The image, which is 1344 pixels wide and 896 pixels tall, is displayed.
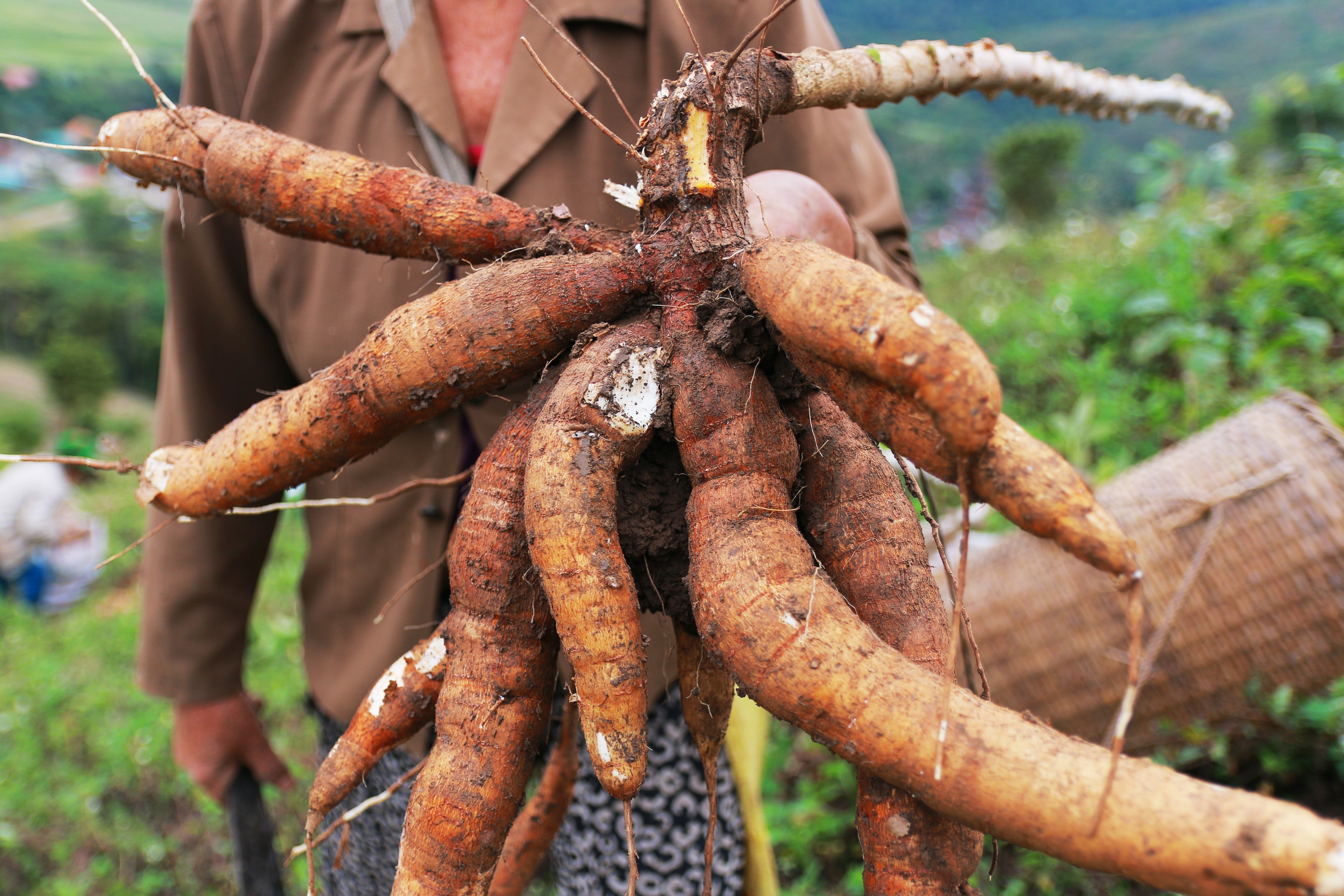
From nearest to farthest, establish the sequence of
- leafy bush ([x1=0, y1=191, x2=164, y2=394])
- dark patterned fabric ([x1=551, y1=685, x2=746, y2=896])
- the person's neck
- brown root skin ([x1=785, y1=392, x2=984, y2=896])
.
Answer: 1. brown root skin ([x1=785, y1=392, x2=984, y2=896])
2. the person's neck
3. dark patterned fabric ([x1=551, y1=685, x2=746, y2=896])
4. leafy bush ([x1=0, y1=191, x2=164, y2=394])

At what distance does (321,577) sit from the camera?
4.68ft

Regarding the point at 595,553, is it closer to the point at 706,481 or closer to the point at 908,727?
the point at 706,481

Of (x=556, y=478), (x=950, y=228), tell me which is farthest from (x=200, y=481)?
(x=950, y=228)

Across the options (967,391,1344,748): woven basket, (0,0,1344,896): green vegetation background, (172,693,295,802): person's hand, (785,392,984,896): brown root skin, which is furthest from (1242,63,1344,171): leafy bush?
(172,693,295,802): person's hand

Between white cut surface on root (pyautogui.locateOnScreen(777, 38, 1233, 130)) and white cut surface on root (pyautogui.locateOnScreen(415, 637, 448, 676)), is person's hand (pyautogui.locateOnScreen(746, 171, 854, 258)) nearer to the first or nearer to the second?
white cut surface on root (pyautogui.locateOnScreen(777, 38, 1233, 130))

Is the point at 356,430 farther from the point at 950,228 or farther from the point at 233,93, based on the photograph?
the point at 950,228

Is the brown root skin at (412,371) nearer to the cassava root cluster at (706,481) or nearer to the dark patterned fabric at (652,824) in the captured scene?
the cassava root cluster at (706,481)

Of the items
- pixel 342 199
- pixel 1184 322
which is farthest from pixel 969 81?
pixel 1184 322

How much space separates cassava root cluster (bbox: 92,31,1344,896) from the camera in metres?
0.65

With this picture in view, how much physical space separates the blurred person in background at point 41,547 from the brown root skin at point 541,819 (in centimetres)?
438

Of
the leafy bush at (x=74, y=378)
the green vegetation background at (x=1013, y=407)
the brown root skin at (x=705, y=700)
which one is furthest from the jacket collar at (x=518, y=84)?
the leafy bush at (x=74, y=378)

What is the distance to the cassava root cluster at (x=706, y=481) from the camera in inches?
25.5

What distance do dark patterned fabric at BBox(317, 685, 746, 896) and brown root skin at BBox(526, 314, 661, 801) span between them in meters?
0.49

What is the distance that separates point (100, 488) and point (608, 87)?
6475mm
